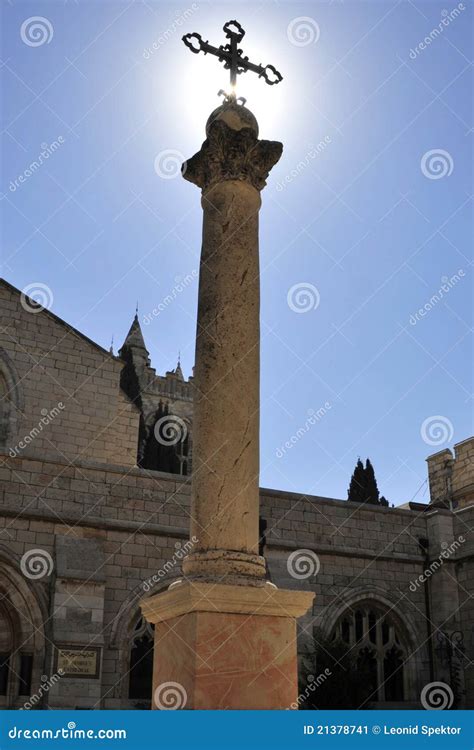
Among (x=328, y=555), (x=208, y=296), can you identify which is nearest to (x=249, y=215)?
(x=208, y=296)

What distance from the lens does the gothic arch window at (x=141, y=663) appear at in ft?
37.5

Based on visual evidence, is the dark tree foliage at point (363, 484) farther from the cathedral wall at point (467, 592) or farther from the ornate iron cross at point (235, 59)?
the ornate iron cross at point (235, 59)

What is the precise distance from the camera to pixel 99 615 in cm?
1096

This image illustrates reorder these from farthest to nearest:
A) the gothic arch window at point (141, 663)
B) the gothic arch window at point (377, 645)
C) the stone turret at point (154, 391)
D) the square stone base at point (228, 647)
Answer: the stone turret at point (154, 391) < the gothic arch window at point (377, 645) < the gothic arch window at point (141, 663) < the square stone base at point (228, 647)

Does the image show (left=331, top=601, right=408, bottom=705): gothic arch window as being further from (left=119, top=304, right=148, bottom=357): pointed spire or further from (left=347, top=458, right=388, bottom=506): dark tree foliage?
(left=119, top=304, right=148, bottom=357): pointed spire

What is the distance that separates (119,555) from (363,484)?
825 inches

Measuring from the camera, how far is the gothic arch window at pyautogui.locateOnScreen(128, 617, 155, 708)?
37.5ft

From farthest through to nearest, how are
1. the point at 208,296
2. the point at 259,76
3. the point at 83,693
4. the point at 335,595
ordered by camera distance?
the point at 335,595 → the point at 83,693 → the point at 259,76 → the point at 208,296

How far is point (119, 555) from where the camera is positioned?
38.8 ft

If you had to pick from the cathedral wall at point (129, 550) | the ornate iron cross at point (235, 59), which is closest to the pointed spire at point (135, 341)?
the cathedral wall at point (129, 550)

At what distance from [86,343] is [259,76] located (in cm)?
1109

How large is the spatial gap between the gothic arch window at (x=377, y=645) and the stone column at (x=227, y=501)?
7.59m

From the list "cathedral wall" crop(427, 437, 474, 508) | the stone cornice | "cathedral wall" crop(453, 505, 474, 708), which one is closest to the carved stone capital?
the stone cornice

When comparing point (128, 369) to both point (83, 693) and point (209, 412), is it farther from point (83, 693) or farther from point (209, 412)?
point (209, 412)
